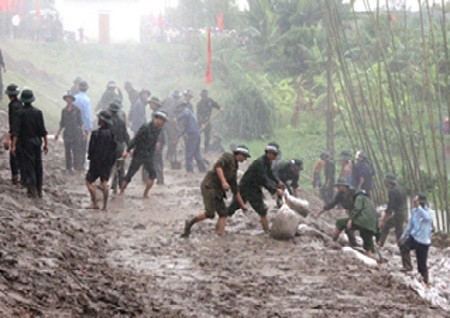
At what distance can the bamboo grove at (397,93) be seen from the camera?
1591 centimetres

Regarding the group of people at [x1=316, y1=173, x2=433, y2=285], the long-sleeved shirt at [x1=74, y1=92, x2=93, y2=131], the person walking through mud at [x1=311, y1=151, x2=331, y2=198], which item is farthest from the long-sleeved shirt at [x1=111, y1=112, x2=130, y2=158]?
the person walking through mud at [x1=311, y1=151, x2=331, y2=198]

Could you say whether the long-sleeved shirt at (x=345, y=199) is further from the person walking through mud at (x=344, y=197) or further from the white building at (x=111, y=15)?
the white building at (x=111, y=15)

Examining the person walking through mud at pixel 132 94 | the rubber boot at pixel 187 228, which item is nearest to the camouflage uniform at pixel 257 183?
the rubber boot at pixel 187 228

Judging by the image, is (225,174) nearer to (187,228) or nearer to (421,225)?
(187,228)

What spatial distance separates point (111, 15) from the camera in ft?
131

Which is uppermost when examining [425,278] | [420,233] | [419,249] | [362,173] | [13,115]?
[13,115]

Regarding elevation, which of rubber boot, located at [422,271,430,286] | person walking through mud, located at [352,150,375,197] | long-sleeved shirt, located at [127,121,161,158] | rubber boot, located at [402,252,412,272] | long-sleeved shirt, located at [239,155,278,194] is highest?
long-sleeved shirt, located at [127,121,161,158]

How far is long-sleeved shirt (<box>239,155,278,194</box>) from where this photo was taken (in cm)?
1139

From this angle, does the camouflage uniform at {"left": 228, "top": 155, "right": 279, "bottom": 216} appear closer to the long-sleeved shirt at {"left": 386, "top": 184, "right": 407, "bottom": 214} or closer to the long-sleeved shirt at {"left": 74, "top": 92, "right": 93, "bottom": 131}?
the long-sleeved shirt at {"left": 386, "top": 184, "right": 407, "bottom": 214}

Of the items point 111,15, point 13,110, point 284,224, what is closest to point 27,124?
point 13,110

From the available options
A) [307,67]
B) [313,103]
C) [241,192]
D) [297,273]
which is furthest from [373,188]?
[307,67]

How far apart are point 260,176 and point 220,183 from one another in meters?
0.59

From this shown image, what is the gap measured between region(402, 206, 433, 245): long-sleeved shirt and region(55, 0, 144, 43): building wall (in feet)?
91.2

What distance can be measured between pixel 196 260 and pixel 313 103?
18272 mm
